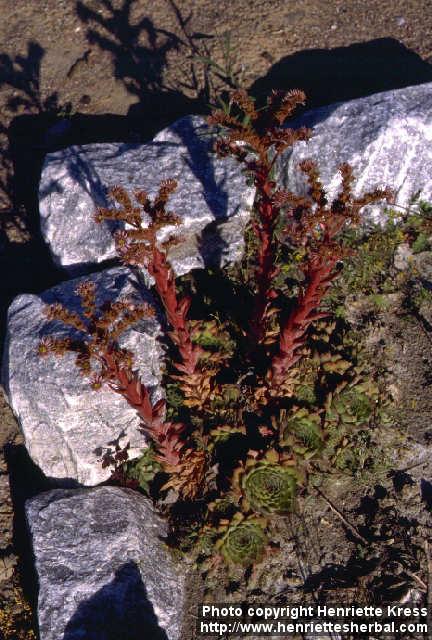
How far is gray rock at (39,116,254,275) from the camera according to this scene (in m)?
6.86

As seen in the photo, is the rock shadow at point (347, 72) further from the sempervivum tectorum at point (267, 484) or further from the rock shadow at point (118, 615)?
the rock shadow at point (118, 615)

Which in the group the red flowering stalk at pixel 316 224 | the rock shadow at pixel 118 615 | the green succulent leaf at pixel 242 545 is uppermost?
the red flowering stalk at pixel 316 224

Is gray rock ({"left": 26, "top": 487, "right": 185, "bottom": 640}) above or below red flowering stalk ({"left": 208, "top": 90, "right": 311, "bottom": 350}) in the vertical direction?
below

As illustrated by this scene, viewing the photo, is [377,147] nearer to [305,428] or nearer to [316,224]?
[316,224]

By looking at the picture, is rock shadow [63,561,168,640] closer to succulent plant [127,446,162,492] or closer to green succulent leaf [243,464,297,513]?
succulent plant [127,446,162,492]

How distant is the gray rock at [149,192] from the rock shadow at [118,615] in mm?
3583

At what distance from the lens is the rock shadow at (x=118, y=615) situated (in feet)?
16.9

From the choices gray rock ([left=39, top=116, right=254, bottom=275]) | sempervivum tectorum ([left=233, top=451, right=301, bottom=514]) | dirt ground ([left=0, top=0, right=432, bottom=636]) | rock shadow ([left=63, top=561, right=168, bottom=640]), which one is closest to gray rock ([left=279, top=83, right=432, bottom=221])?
gray rock ([left=39, top=116, right=254, bottom=275])

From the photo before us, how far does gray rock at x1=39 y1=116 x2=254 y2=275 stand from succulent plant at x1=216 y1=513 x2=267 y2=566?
307 cm

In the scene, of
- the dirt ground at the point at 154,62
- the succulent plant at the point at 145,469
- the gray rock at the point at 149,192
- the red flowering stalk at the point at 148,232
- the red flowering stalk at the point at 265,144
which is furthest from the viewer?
the dirt ground at the point at 154,62

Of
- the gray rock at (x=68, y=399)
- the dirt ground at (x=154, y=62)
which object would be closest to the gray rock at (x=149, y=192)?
the gray rock at (x=68, y=399)

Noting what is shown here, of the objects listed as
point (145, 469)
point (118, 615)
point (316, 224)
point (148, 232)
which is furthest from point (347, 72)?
point (118, 615)

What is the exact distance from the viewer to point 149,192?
690 centimetres

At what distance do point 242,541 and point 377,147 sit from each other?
4928mm
